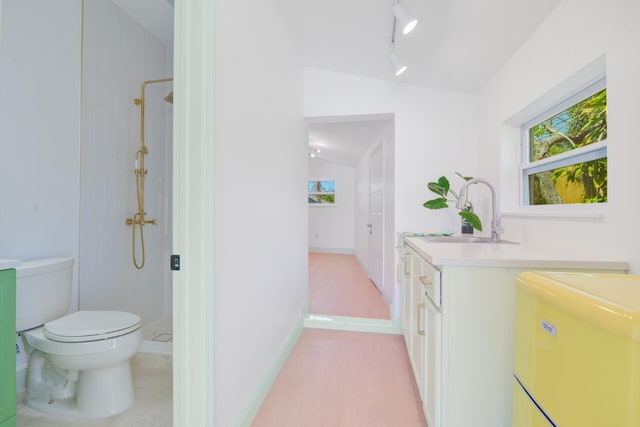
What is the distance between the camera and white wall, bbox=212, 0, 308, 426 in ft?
3.90

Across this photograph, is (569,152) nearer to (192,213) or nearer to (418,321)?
(418,321)

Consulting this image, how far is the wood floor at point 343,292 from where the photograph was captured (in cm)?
304

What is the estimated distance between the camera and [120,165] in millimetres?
2248

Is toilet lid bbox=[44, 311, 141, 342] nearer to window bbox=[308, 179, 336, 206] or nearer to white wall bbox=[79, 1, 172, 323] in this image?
white wall bbox=[79, 1, 172, 323]

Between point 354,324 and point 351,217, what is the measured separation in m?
4.78

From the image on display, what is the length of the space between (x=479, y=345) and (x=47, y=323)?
222cm

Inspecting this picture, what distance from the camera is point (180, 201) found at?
1053 millimetres

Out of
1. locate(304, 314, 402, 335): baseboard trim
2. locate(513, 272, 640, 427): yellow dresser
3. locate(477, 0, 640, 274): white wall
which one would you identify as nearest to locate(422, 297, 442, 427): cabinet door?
locate(513, 272, 640, 427): yellow dresser

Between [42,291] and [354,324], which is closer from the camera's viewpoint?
[42,291]

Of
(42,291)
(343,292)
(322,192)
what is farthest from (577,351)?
(322,192)

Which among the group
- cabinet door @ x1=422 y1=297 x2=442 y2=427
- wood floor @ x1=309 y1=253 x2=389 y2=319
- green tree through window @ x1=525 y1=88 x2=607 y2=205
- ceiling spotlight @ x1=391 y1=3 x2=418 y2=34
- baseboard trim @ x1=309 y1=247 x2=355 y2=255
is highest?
ceiling spotlight @ x1=391 y1=3 x2=418 y2=34

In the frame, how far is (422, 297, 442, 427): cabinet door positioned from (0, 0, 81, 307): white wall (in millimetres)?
2311

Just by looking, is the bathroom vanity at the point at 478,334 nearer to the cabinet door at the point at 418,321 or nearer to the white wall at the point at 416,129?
the cabinet door at the point at 418,321

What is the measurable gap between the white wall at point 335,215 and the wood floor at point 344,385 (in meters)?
4.78
